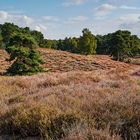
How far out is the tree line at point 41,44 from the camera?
42506mm

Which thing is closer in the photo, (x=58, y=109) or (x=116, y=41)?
(x=58, y=109)

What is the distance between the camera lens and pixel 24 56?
4303 cm

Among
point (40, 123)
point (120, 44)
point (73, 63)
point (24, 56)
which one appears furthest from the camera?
point (120, 44)

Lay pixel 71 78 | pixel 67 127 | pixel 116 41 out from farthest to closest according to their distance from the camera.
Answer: pixel 116 41 → pixel 71 78 → pixel 67 127

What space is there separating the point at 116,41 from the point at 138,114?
88843mm

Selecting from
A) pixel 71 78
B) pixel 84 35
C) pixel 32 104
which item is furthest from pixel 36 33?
pixel 32 104

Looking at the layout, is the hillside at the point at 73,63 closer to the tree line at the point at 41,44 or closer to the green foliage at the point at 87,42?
the tree line at the point at 41,44

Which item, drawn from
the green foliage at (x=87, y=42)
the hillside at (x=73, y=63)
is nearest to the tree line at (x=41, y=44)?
the green foliage at (x=87, y=42)

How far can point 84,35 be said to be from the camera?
101 m

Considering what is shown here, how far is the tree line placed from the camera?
42506 mm

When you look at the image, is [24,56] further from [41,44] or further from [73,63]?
[41,44]

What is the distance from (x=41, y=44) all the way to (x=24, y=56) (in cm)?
8648

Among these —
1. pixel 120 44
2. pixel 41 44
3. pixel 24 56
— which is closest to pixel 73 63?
pixel 120 44

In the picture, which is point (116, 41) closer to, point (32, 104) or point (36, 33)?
point (36, 33)
